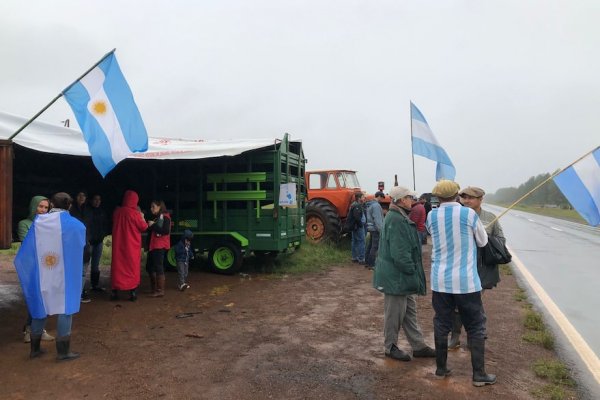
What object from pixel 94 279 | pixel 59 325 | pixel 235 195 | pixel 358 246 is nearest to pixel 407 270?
pixel 59 325

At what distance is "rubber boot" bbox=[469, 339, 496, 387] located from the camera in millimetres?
3971

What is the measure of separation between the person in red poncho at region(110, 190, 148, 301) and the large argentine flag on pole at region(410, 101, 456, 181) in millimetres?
5779

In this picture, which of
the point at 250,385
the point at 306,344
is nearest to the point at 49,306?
the point at 250,385

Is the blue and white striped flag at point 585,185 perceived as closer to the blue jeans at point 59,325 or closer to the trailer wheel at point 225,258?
the blue jeans at point 59,325

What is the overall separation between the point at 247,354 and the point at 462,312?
2141mm

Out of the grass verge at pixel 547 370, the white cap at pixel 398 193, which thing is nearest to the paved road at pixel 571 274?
the grass verge at pixel 547 370

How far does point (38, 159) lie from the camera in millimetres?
8531

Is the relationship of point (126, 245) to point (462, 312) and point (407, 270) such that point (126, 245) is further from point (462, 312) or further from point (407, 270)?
point (462, 312)

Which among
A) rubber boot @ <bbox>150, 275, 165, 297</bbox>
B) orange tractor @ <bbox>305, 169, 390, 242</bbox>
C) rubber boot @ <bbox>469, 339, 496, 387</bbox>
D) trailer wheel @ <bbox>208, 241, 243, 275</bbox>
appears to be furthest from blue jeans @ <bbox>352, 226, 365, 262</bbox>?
rubber boot @ <bbox>469, 339, 496, 387</bbox>

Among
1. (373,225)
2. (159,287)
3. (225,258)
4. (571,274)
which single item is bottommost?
(571,274)

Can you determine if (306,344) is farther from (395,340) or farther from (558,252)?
(558,252)

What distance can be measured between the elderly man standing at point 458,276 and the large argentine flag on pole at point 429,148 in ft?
19.0

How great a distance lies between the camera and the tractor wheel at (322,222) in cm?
1270

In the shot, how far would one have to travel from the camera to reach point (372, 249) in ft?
34.2
